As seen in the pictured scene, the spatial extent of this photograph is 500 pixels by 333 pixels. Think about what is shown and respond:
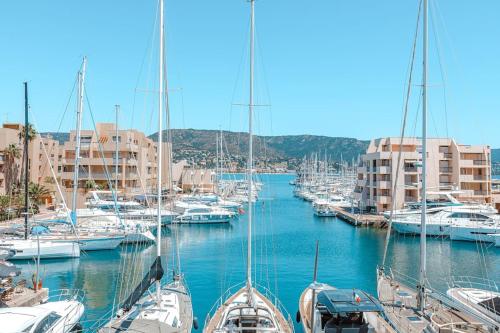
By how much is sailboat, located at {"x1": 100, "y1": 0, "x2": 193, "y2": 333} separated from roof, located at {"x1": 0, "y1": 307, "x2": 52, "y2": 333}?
252 cm

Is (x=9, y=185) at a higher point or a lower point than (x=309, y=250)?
higher

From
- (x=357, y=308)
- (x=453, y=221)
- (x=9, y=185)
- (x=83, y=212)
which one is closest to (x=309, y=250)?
(x=453, y=221)

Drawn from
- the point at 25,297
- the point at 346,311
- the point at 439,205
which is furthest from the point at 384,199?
the point at 346,311

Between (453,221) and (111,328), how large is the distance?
4567cm

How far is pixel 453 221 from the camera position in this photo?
1982 inches

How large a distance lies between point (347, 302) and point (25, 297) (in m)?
16.6

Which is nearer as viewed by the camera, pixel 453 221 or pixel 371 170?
pixel 453 221

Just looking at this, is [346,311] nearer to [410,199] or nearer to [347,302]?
[347,302]

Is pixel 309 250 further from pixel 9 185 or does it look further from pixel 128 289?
pixel 9 185

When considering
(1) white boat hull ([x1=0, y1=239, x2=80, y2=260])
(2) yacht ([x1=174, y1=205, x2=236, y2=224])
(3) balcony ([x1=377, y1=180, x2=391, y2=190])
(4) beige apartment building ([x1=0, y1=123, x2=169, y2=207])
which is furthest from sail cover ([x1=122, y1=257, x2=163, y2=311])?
(3) balcony ([x1=377, y1=180, x2=391, y2=190])

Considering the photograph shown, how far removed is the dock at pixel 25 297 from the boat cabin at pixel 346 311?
14.8m

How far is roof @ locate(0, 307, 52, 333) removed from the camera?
14.0 meters

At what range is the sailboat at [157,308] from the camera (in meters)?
14.4

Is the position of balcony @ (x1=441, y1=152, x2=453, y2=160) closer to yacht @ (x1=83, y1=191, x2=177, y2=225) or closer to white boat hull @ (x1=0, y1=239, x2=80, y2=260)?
yacht @ (x1=83, y1=191, x2=177, y2=225)
